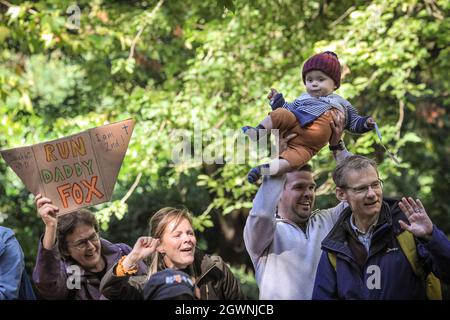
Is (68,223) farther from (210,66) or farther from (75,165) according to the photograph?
(210,66)

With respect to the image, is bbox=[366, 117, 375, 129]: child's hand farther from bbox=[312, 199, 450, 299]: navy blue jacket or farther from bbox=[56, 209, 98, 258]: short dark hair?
bbox=[56, 209, 98, 258]: short dark hair

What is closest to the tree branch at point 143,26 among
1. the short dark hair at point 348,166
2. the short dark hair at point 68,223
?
the short dark hair at point 68,223

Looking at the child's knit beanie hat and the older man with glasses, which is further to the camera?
the child's knit beanie hat

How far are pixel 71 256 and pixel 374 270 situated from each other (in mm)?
1345

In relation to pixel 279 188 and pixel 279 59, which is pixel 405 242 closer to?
pixel 279 188

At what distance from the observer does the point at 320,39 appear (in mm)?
9664

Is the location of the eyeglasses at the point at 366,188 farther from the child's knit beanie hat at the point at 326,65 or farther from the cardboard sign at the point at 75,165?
the cardboard sign at the point at 75,165

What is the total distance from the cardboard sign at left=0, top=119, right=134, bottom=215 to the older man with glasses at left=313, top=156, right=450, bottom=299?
983 millimetres

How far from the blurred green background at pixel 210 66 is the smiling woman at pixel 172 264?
14.6ft

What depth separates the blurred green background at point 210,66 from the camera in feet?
28.8

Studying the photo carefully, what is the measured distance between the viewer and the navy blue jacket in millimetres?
3521

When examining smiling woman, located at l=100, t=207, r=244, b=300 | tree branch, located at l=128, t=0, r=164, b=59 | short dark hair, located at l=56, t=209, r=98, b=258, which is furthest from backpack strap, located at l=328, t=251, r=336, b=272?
tree branch, located at l=128, t=0, r=164, b=59

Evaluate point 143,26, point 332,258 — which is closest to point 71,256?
point 332,258

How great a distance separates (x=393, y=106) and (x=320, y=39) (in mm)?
1184
